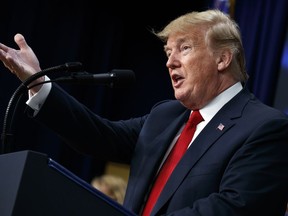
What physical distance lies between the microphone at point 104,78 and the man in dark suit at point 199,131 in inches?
9.3

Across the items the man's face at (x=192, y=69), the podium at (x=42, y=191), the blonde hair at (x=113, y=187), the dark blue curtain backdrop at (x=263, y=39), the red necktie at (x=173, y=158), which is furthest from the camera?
the dark blue curtain backdrop at (x=263, y=39)

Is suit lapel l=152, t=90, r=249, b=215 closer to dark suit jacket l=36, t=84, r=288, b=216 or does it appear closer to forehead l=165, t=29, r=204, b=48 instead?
dark suit jacket l=36, t=84, r=288, b=216

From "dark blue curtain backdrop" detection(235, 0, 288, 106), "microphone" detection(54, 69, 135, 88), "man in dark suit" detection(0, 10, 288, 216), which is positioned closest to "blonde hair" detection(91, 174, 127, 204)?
"dark blue curtain backdrop" detection(235, 0, 288, 106)

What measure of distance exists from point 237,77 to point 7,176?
3.42ft

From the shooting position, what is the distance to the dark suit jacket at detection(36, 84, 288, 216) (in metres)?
1.74

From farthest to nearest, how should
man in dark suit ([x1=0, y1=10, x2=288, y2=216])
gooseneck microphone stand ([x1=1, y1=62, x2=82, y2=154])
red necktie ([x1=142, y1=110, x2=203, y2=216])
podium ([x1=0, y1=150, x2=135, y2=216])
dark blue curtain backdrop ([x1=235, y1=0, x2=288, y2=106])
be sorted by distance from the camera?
1. dark blue curtain backdrop ([x1=235, y1=0, x2=288, y2=106])
2. red necktie ([x1=142, y1=110, x2=203, y2=216])
3. man in dark suit ([x1=0, y1=10, x2=288, y2=216])
4. gooseneck microphone stand ([x1=1, y1=62, x2=82, y2=154])
5. podium ([x1=0, y1=150, x2=135, y2=216])

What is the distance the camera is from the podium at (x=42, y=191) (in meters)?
1.36

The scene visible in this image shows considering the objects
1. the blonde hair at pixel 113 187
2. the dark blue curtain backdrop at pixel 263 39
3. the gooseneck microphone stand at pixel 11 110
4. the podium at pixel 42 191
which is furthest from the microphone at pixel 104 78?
the dark blue curtain backdrop at pixel 263 39

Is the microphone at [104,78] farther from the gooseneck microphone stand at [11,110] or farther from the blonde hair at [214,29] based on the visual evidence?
the blonde hair at [214,29]

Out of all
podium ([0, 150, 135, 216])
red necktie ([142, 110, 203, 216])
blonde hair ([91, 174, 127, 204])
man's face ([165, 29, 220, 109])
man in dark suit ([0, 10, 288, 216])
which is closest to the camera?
podium ([0, 150, 135, 216])

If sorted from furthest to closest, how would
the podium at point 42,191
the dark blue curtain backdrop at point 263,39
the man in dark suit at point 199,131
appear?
the dark blue curtain backdrop at point 263,39, the man in dark suit at point 199,131, the podium at point 42,191

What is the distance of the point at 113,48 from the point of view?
508cm

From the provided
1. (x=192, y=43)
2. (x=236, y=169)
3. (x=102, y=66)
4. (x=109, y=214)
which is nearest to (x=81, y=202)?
(x=109, y=214)

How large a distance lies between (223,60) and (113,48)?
9.70 feet
